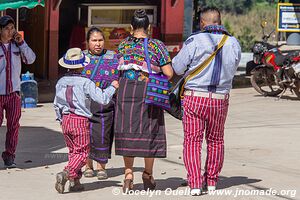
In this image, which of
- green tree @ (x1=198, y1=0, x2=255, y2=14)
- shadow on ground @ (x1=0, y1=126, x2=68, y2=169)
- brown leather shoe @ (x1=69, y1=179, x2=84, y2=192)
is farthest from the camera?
green tree @ (x1=198, y1=0, x2=255, y2=14)

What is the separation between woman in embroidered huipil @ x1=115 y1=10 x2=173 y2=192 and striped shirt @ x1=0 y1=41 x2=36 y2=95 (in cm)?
170

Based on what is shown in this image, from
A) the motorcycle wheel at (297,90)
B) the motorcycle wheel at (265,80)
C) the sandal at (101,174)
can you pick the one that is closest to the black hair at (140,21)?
the sandal at (101,174)

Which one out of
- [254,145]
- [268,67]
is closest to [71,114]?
[254,145]

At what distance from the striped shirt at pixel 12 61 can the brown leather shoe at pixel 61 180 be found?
1.64 m

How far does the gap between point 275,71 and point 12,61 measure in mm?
8164

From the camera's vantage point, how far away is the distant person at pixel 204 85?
8.01m

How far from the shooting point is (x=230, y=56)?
26.5 ft

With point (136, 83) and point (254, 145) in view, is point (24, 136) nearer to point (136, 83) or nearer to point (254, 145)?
point (254, 145)

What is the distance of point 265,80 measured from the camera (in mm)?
17109

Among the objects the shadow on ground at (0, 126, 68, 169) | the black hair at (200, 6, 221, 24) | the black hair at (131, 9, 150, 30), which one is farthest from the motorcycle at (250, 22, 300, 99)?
the black hair at (131, 9, 150, 30)

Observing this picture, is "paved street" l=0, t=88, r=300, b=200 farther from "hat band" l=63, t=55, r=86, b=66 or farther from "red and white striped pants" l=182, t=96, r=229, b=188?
"hat band" l=63, t=55, r=86, b=66

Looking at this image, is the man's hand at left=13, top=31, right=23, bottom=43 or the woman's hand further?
the man's hand at left=13, top=31, right=23, bottom=43

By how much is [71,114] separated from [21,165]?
1.84 meters

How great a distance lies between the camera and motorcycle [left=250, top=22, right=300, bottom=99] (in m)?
16.3
